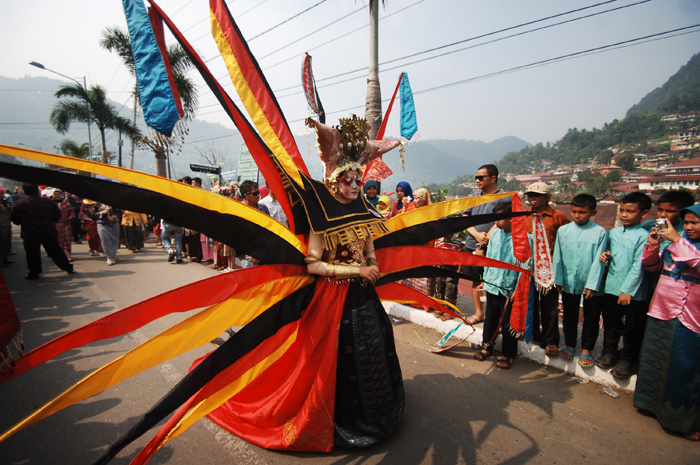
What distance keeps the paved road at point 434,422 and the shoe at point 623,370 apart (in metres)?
0.17

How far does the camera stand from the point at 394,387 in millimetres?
2451

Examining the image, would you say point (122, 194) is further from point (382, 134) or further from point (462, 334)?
point (462, 334)

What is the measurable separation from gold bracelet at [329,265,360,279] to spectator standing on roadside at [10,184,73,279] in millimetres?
7490

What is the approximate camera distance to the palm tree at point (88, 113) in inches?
840

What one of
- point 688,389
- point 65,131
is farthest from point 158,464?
point 65,131

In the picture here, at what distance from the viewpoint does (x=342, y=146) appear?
2.33 metres

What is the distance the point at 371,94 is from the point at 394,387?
665 centimetres

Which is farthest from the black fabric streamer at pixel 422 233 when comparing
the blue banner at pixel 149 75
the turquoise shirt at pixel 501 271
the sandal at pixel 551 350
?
the blue banner at pixel 149 75

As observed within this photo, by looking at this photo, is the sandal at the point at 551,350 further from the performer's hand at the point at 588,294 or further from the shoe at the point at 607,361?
the performer's hand at the point at 588,294

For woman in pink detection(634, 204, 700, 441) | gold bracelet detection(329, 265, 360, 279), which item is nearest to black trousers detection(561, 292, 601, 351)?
woman in pink detection(634, 204, 700, 441)

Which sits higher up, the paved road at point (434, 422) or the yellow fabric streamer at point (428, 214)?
the yellow fabric streamer at point (428, 214)

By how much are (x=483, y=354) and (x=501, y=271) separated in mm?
989

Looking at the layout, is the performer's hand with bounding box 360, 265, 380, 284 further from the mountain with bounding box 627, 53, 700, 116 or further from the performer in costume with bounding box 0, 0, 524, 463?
the mountain with bounding box 627, 53, 700, 116

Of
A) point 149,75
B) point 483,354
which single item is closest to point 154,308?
point 149,75
